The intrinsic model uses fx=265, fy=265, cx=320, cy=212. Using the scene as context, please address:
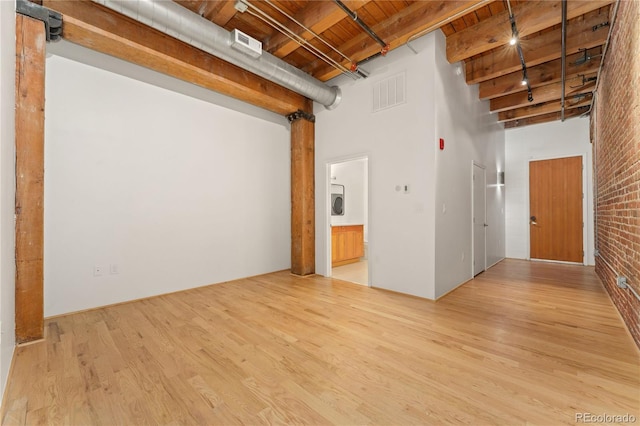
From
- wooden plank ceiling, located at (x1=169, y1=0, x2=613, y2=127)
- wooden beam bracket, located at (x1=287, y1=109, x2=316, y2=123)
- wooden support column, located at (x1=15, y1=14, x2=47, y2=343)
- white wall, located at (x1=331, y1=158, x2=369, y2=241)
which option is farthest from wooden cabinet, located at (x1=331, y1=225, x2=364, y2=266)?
wooden support column, located at (x1=15, y1=14, x2=47, y2=343)

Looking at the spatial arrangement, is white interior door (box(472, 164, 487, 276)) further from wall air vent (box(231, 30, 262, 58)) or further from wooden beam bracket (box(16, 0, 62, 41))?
wooden beam bracket (box(16, 0, 62, 41))

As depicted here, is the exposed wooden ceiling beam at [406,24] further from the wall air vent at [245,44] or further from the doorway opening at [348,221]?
the doorway opening at [348,221]

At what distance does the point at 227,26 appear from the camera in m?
3.24

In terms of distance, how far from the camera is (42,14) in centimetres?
234

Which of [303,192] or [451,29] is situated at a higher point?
[451,29]

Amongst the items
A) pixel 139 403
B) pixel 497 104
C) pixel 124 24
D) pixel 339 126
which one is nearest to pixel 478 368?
pixel 139 403

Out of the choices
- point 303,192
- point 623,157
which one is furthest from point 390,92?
point 623,157

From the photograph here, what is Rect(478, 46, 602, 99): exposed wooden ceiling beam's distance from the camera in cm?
388

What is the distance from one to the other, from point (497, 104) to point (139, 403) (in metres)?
6.72

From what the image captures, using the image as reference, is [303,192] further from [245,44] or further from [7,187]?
[7,187]

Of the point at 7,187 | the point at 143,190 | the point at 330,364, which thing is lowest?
the point at 330,364

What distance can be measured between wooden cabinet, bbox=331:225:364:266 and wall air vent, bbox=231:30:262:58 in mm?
3317

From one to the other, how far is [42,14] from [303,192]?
3511 mm

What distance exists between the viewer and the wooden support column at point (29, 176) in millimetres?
→ 2309
